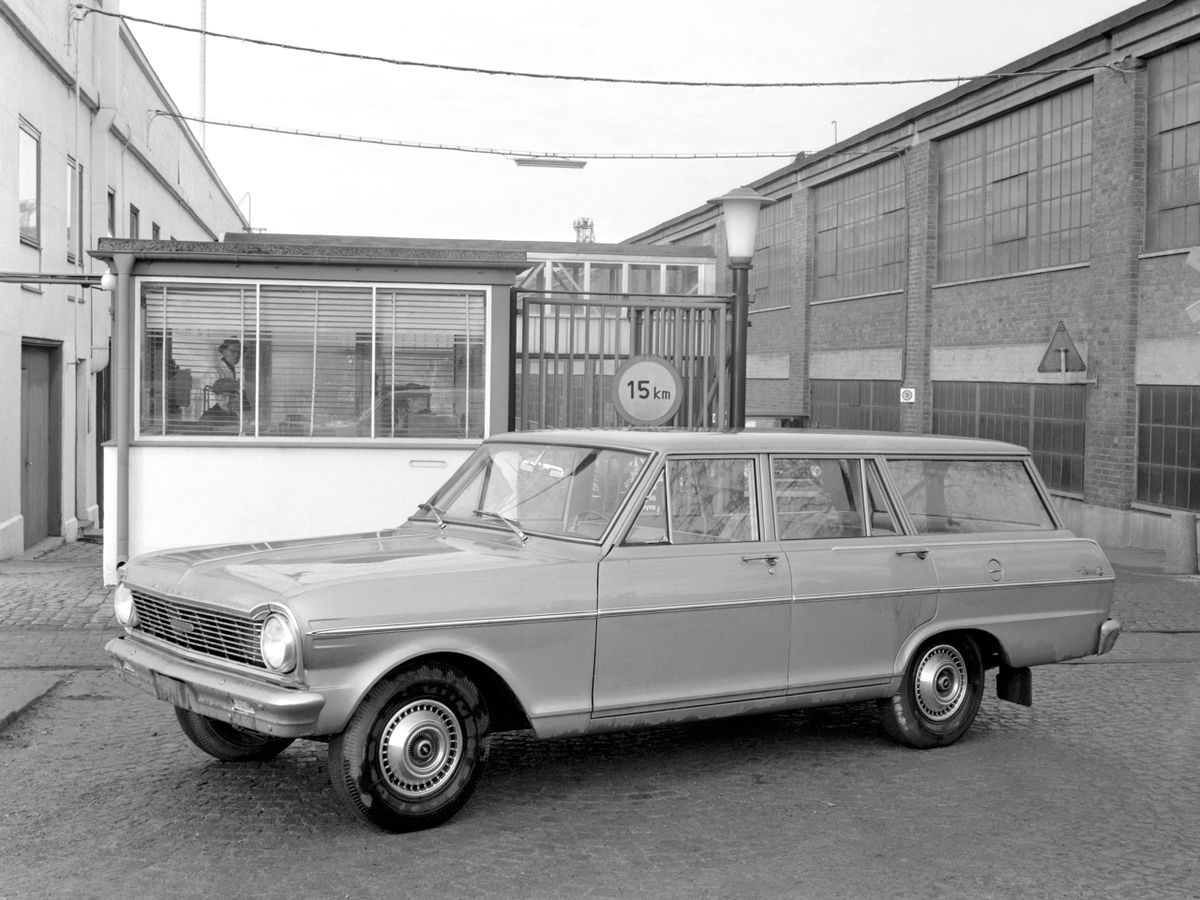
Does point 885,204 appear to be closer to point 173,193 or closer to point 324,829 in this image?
point 173,193

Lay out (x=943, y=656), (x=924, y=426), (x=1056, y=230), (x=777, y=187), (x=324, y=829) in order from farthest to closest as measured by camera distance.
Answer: (x=777, y=187) → (x=924, y=426) → (x=1056, y=230) → (x=943, y=656) → (x=324, y=829)

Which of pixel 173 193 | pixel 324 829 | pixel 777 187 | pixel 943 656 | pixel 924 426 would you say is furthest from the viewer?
pixel 777 187

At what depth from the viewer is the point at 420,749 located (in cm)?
552

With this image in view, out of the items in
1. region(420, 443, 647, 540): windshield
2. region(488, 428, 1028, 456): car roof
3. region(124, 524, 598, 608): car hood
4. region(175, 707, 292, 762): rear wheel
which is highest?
region(488, 428, 1028, 456): car roof

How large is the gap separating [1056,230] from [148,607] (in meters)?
19.2

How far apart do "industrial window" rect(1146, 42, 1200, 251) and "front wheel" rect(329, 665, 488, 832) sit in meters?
15.8

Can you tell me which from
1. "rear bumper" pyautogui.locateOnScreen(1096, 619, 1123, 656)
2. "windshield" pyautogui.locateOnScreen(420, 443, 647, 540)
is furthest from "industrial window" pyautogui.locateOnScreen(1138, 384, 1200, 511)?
"windshield" pyautogui.locateOnScreen(420, 443, 647, 540)

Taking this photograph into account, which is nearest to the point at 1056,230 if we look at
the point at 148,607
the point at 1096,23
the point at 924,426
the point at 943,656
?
the point at 1096,23

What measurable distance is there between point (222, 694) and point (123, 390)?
23.8 feet

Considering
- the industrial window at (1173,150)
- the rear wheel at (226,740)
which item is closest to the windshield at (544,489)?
the rear wheel at (226,740)

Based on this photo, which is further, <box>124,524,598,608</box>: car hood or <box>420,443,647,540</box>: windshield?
<box>420,443,647,540</box>: windshield

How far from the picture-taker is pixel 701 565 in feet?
20.8

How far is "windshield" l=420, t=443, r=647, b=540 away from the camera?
6.38 metres

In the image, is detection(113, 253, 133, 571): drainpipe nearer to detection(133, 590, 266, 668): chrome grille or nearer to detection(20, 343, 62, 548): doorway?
detection(20, 343, 62, 548): doorway
